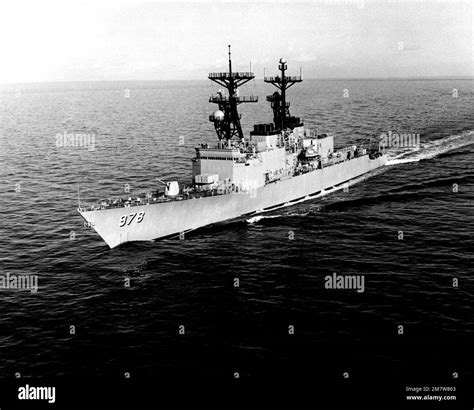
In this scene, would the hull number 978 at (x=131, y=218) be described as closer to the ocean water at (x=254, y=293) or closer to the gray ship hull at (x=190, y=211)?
the gray ship hull at (x=190, y=211)

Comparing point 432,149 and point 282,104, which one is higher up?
point 282,104

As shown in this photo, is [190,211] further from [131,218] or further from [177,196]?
[131,218]

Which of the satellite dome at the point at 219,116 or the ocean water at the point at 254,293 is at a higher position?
the satellite dome at the point at 219,116

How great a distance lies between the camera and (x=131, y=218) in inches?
1378

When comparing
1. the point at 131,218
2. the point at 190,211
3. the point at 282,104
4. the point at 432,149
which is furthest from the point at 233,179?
the point at 432,149

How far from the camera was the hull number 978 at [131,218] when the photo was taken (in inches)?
1362

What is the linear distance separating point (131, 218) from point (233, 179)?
35.1 ft

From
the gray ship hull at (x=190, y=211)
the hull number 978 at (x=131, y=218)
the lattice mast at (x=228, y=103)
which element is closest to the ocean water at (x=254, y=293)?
the gray ship hull at (x=190, y=211)

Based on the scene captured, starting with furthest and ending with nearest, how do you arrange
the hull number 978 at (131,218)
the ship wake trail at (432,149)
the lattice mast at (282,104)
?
1. the ship wake trail at (432,149)
2. the lattice mast at (282,104)
3. the hull number 978 at (131,218)

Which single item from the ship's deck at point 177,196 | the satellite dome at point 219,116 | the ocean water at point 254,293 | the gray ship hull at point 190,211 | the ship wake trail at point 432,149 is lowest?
the ocean water at point 254,293

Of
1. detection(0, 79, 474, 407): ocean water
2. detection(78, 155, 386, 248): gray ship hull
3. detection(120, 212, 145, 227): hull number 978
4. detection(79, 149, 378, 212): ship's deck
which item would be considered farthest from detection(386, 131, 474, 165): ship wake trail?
detection(120, 212, 145, 227): hull number 978

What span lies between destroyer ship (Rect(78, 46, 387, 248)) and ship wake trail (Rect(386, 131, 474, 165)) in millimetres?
9473

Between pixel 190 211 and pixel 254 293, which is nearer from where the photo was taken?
pixel 254 293

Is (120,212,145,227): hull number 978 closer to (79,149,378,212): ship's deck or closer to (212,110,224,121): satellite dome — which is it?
(79,149,378,212): ship's deck
